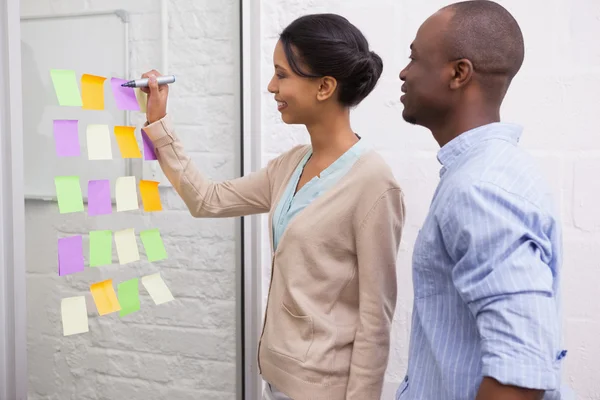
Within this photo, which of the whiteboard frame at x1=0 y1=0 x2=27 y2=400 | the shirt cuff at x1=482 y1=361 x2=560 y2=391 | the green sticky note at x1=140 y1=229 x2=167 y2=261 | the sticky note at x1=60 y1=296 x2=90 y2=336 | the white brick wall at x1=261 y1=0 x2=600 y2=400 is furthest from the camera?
the white brick wall at x1=261 y1=0 x2=600 y2=400

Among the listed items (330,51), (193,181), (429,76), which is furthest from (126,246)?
(429,76)

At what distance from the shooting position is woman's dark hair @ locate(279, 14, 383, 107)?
0.99m

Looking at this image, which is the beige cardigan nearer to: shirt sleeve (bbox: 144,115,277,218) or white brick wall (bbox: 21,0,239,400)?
shirt sleeve (bbox: 144,115,277,218)

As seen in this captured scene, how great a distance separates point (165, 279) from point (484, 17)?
87 centimetres

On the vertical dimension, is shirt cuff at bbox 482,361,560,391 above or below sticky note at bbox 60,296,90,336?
above

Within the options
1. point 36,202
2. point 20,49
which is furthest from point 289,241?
point 20,49

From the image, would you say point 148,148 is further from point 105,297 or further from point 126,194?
point 105,297

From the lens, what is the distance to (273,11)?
4.80ft

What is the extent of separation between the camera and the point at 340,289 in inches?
38.7

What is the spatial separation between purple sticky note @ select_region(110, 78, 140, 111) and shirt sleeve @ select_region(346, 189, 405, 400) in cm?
47

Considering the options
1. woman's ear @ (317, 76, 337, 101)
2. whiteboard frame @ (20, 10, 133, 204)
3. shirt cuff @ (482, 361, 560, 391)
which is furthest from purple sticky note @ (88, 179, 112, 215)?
shirt cuff @ (482, 361, 560, 391)

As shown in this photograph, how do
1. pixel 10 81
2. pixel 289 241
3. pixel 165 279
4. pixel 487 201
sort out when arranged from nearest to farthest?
pixel 487 201 → pixel 10 81 → pixel 289 241 → pixel 165 279

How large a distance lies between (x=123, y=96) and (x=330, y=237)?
452 mm

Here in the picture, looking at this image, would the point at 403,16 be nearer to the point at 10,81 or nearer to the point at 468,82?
the point at 468,82
